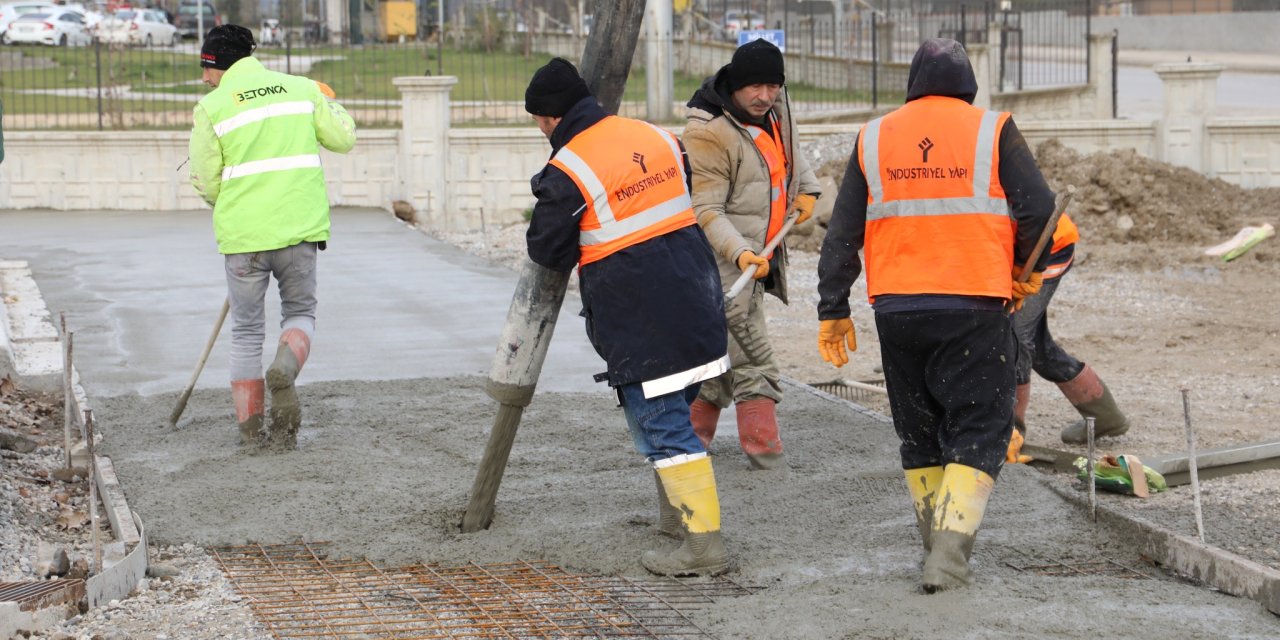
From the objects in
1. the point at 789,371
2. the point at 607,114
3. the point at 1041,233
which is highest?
the point at 607,114

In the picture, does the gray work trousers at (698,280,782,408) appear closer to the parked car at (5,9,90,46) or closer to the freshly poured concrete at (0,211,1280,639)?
the freshly poured concrete at (0,211,1280,639)

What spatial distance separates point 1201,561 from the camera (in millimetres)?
4742

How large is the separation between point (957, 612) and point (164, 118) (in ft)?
57.5

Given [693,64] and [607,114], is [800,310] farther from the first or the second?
[693,64]

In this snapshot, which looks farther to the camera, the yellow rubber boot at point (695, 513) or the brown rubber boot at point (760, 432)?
the brown rubber boot at point (760, 432)

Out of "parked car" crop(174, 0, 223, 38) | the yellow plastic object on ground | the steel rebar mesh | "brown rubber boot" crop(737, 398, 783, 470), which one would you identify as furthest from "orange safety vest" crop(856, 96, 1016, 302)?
"parked car" crop(174, 0, 223, 38)

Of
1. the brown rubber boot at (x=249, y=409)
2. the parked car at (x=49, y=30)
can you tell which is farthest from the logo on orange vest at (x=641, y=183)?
the parked car at (x=49, y=30)

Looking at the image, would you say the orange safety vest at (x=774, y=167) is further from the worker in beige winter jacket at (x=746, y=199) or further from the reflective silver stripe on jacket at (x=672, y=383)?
the reflective silver stripe on jacket at (x=672, y=383)

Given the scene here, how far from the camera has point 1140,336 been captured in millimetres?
10734

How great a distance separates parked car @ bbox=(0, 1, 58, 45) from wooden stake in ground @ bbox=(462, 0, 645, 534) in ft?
114

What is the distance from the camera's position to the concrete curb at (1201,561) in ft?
14.5

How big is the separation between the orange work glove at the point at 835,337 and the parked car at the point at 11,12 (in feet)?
118

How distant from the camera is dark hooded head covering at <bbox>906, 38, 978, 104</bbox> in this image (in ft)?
15.3

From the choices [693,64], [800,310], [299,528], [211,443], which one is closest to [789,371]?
[800,310]
